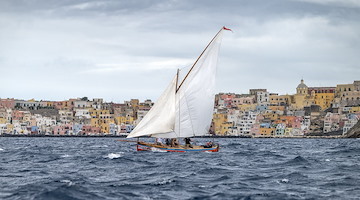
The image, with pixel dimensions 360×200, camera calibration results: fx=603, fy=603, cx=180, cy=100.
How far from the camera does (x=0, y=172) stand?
3584 centimetres

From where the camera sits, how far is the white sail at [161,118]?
5722 centimetres

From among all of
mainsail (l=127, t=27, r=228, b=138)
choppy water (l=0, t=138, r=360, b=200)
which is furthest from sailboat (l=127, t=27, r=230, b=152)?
choppy water (l=0, t=138, r=360, b=200)

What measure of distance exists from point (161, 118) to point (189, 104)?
3277 millimetres

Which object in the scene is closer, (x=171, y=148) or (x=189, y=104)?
(x=189, y=104)

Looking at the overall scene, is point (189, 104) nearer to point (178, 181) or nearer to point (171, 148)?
point (171, 148)

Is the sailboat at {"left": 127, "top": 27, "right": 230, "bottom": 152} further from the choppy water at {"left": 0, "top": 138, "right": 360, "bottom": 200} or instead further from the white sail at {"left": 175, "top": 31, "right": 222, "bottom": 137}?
the choppy water at {"left": 0, "top": 138, "right": 360, "bottom": 200}

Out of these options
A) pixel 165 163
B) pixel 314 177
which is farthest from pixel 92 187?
pixel 165 163

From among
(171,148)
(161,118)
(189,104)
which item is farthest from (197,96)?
(171,148)

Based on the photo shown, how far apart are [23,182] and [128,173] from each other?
7047mm

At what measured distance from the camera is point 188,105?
185ft

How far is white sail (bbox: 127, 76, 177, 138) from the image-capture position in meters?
57.2

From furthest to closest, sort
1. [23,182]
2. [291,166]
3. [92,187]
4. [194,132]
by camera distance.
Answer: [194,132], [291,166], [23,182], [92,187]

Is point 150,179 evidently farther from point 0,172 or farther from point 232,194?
point 0,172

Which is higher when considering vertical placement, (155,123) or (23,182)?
(155,123)
